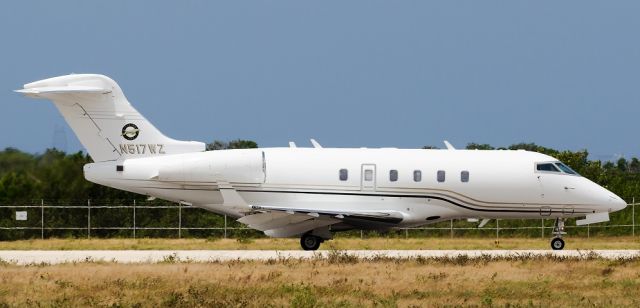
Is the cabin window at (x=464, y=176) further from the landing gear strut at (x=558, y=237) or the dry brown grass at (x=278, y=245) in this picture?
the dry brown grass at (x=278, y=245)

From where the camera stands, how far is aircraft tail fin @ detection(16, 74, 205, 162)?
2980 cm

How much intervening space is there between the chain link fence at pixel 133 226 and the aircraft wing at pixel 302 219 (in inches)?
470

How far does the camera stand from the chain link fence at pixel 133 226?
137 ft

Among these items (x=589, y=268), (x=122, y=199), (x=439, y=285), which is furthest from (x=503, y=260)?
(x=122, y=199)

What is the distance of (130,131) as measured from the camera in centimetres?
3030

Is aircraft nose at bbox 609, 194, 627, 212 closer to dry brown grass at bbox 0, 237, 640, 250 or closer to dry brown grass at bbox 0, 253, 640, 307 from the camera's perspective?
dry brown grass at bbox 0, 237, 640, 250

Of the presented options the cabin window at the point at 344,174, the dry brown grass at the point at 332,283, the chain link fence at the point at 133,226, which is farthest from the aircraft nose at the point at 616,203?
the chain link fence at the point at 133,226

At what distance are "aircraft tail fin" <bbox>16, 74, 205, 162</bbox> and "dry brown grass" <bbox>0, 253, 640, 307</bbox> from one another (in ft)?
21.9

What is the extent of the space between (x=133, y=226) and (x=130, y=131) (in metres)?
12.4

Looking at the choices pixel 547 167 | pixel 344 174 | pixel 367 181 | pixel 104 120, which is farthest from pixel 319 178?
pixel 547 167

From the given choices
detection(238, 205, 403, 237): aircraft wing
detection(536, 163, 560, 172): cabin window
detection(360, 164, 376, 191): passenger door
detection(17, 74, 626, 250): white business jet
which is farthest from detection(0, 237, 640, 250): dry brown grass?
detection(536, 163, 560, 172): cabin window

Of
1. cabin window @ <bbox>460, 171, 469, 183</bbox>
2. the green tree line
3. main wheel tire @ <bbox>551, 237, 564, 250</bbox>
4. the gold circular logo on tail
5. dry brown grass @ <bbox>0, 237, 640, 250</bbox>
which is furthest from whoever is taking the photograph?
the green tree line

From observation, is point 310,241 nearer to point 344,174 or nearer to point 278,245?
point 344,174

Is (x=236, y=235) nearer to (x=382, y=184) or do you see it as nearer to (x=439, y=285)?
(x=382, y=184)
